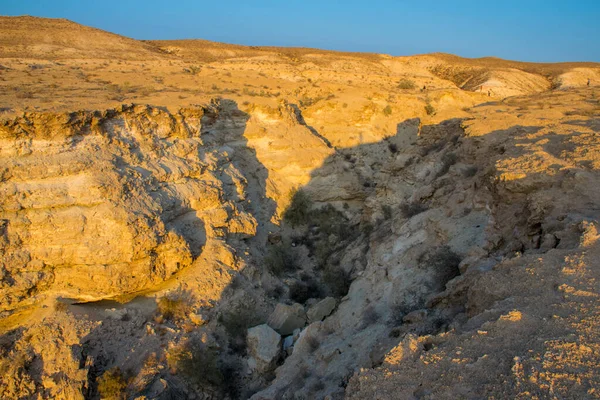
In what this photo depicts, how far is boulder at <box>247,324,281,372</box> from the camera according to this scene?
9.30 metres

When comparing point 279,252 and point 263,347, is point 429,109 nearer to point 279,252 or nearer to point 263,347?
point 279,252

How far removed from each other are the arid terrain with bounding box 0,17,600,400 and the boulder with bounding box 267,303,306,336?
0.04 meters

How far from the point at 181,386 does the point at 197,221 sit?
14.4 ft

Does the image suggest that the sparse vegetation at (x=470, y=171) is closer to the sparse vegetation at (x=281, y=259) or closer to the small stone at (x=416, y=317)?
the small stone at (x=416, y=317)

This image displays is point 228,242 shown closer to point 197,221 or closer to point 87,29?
point 197,221

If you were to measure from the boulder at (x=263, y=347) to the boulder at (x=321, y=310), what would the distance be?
1.05 meters

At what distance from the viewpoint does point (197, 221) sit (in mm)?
11547

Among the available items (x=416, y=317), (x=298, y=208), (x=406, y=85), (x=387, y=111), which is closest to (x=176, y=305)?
(x=416, y=317)

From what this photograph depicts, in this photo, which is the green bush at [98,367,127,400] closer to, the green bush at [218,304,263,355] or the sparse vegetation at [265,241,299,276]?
the green bush at [218,304,263,355]

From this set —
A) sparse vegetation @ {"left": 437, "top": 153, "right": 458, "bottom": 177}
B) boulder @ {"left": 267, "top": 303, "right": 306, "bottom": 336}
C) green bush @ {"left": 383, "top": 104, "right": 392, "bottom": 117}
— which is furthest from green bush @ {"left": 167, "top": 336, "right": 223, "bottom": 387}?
green bush @ {"left": 383, "top": 104, "right": 392, "bottom": 117}

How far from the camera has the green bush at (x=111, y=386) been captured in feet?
27.2

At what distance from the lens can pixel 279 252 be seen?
1355cm

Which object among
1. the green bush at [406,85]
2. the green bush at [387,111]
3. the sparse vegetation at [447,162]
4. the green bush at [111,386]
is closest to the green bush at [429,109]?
the green bush at [387,111]

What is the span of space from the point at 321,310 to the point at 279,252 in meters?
3.55
